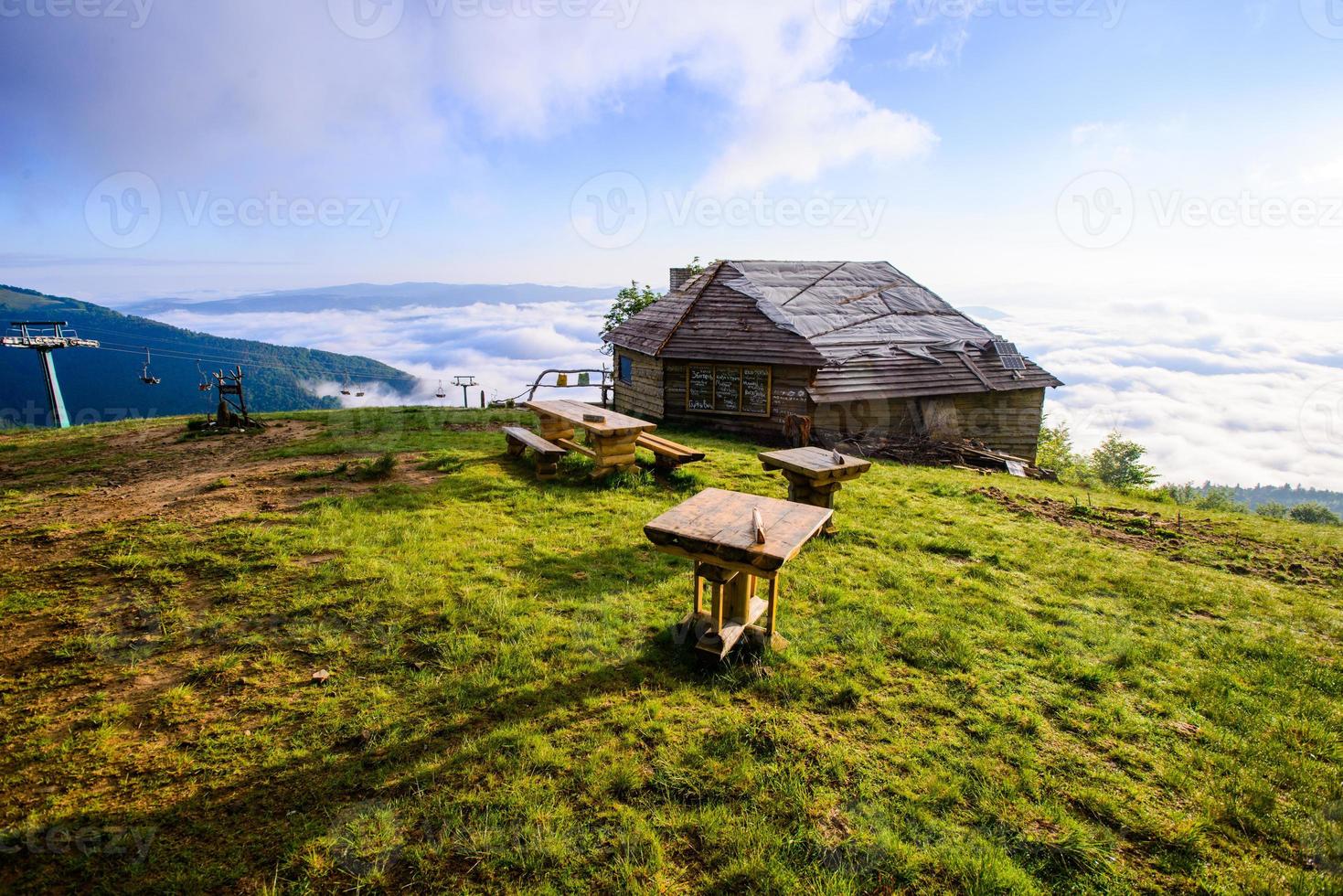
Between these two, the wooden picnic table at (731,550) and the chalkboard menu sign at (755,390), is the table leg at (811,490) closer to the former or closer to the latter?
the wooden picnic table at (731,550)

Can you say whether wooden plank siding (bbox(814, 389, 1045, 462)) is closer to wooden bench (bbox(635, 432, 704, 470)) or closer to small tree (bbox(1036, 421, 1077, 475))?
wooden bench (bbox(635, 432, 704, 470))

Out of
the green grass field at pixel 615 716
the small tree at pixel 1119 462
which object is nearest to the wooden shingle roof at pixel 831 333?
the green grass field at pixel 615 716

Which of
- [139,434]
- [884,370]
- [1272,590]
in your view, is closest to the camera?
[1272,590]

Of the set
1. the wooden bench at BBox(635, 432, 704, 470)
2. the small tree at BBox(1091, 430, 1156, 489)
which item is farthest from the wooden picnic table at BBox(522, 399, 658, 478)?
the small tree at BBox(1091, 430, 1156, 489)

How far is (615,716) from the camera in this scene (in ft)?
13.6

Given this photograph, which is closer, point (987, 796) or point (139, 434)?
point (987, 796)

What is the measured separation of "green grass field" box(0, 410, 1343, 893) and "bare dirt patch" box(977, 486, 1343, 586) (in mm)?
309

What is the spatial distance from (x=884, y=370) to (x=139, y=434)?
20.0m

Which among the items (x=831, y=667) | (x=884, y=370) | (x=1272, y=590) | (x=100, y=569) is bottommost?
(x=1272, y=590)

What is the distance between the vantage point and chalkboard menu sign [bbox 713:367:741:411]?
17656 millimetres

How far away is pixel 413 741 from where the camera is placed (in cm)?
382

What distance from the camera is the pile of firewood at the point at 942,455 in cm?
1564

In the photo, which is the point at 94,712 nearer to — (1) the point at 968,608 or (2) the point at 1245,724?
(1) the point at 968,608

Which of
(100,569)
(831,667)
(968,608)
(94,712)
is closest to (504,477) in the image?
(100,569)
